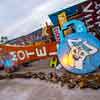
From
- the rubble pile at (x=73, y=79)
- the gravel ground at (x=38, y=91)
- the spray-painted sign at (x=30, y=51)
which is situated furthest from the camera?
the spray-painted sign at (x=30, y=51)

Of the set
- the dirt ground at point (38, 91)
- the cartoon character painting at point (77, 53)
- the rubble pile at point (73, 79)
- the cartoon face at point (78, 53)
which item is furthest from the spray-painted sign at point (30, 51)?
the cartoon face at point (78, 53)

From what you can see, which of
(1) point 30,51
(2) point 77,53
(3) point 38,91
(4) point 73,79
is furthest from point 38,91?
(1) point 30,51

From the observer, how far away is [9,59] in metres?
17.5

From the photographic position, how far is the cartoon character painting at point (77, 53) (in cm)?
1268

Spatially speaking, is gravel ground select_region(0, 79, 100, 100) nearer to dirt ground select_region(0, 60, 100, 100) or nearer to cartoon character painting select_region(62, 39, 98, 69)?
dirt ground select_region(0, 60, 100, 100)

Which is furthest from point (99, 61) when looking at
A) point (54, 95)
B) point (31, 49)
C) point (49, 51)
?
point (31, 49)

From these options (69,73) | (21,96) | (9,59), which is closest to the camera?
(21,96)

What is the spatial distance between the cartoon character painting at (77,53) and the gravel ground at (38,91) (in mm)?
1276

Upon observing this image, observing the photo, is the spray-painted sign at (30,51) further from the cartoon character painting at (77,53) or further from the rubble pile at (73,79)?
the cartoon character painting at (77,53)

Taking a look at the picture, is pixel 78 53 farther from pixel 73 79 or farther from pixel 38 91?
pixel 38 91

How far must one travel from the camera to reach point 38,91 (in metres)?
12.4

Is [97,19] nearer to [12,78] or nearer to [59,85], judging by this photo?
[59,85]

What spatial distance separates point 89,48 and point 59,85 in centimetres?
206

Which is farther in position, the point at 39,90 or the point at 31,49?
the point at 31,49
